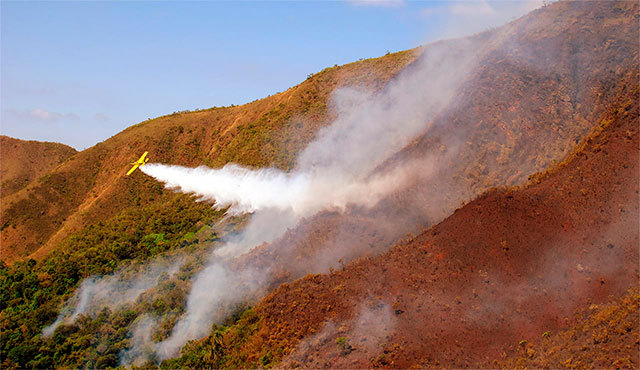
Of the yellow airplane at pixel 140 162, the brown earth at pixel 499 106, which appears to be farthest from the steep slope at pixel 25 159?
the brown earth at pixel 499 106

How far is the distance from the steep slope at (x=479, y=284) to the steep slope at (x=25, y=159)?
7156 centimetres

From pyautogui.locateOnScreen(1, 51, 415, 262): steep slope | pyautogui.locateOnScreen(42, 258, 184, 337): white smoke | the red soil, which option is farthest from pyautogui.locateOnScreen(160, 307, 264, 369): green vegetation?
pyautogui.locateOnScreen(1, 51, 415, 262): steep slope

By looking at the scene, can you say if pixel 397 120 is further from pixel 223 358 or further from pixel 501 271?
pixel 223 358

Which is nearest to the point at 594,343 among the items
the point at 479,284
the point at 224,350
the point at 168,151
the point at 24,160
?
the point at 479,284

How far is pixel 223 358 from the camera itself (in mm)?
25844

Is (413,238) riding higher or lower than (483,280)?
higher

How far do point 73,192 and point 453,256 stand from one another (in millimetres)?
56702

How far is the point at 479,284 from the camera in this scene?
2369 centimetres

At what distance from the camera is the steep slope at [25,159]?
85.2m

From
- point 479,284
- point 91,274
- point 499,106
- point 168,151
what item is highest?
point 168,151

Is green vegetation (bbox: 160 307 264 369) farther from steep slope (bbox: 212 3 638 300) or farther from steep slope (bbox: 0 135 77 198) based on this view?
steep slope (bbox: 0 135 77 198)

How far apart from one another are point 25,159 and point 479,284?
285 feet

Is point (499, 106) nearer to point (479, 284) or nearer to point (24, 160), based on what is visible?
point (479, 284)

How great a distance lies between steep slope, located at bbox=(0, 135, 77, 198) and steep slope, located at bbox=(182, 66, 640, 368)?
71.6 metres
